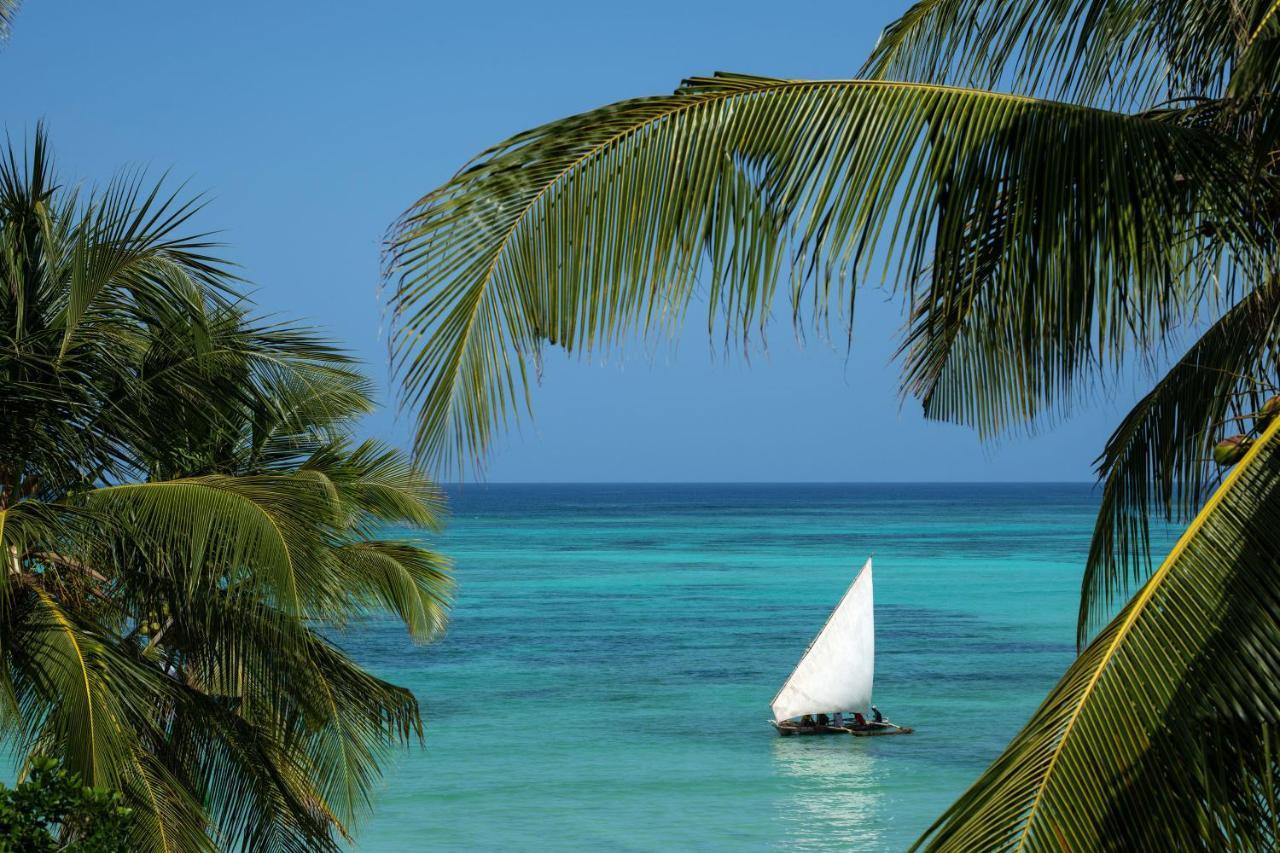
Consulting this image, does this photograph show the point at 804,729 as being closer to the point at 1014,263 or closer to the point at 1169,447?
the point at 1169,447

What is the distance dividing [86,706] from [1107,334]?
500 centimetres

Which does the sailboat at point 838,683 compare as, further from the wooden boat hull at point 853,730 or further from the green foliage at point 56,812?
the green foliage at point 56,812

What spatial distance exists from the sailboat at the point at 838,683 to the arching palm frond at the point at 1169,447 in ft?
79.2

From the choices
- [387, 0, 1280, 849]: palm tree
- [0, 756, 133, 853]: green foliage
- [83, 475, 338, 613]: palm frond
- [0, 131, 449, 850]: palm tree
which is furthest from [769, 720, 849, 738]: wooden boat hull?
[387, 0, 1280, 849]: palm tree

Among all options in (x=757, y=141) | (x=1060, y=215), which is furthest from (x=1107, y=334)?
(x=757, y=141)

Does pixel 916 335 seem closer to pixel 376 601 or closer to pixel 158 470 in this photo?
pixel 158 470

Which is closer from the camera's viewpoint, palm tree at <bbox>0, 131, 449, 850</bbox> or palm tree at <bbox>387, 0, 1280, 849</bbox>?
palm tree at <bbox>387, 0, 1280, 849</bbox>

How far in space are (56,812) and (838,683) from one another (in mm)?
26159

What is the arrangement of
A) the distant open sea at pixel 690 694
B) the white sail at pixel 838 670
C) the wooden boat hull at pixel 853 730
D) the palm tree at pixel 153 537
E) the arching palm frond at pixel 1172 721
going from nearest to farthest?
the arching palm frond at pixel 1172 721, the palm tree at pixel 153 537, the distant open sea at pixel 690 694, the white sail at pixel 838 670, the wooden boat hull at pixel 853 730

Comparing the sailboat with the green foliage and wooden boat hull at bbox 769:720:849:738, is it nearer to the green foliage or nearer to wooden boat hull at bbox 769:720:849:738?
wooden boat hull at bbox 769:720:849:738

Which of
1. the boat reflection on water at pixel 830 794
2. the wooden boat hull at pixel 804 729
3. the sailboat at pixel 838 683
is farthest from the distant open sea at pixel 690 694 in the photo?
the sailboat at pixel 838 683

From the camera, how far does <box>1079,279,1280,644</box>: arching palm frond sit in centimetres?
474

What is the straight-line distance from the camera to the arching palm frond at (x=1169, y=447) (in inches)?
187

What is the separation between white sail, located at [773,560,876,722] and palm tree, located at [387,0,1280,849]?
85.7 ft
